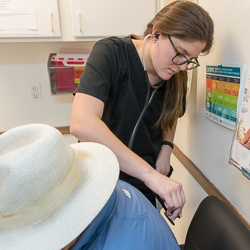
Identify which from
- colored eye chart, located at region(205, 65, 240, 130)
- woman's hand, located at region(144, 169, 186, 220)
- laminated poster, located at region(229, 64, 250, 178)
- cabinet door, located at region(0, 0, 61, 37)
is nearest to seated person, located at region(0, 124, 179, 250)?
woman's hand, located at region(144, 169, 186, 220)

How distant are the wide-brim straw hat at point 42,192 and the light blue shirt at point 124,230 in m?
0.06

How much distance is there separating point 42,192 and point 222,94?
2.35 ft

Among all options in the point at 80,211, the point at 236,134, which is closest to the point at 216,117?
the point at 236,134

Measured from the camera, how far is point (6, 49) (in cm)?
165

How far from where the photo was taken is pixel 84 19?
136 centimetres

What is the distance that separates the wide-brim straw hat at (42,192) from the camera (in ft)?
1.45

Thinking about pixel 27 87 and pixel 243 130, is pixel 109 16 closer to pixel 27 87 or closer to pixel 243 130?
pixel 27 87

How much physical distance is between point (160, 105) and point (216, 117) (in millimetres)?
229

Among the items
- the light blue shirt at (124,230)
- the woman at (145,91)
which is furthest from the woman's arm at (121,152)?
the light blue shirt at (124,230)

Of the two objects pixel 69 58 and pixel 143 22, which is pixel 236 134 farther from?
pixel 69 58

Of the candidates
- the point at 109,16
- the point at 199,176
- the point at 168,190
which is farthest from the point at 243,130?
the point at 109,16

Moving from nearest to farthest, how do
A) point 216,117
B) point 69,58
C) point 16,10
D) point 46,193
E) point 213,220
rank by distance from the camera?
point 46,193 < point 213,220 < point 216,117 < point 16,10 < point 69,58

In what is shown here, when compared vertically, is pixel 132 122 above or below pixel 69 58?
below

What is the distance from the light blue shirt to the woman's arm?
0.48 feet
